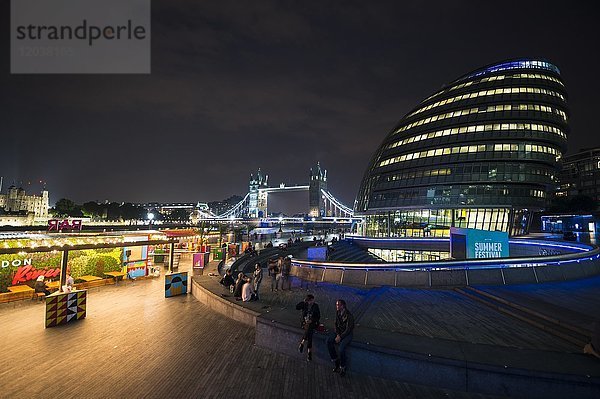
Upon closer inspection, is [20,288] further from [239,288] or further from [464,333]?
[464,333]

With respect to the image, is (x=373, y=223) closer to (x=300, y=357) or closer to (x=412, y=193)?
(x=412, y=193)

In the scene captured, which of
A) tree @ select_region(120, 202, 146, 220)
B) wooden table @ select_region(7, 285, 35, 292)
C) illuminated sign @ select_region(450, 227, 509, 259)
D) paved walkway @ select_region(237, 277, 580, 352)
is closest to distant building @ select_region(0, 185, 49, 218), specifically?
tree @ select_region(120, 202, 146, 220)

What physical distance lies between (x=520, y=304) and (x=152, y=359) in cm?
1220

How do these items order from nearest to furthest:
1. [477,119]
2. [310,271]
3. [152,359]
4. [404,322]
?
[152,359] < [404,322] < [310,271] < [477,119]

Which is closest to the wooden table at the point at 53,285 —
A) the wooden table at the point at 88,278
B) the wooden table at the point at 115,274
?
the wooden table at the point at 88,278

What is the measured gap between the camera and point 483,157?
1932 inches

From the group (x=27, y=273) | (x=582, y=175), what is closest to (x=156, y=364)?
(x=27, y=273)

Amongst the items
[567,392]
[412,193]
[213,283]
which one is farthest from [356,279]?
[412,193]

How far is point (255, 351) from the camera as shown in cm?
889

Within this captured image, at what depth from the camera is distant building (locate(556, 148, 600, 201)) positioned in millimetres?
115875

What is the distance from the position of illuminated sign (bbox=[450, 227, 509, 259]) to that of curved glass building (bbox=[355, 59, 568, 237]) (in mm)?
32578

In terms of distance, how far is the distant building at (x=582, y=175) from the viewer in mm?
115875

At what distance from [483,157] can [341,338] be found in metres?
51.5

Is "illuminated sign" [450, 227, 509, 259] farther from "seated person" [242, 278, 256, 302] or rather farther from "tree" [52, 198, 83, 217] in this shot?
"tree" [52, 198, 83, 217]
